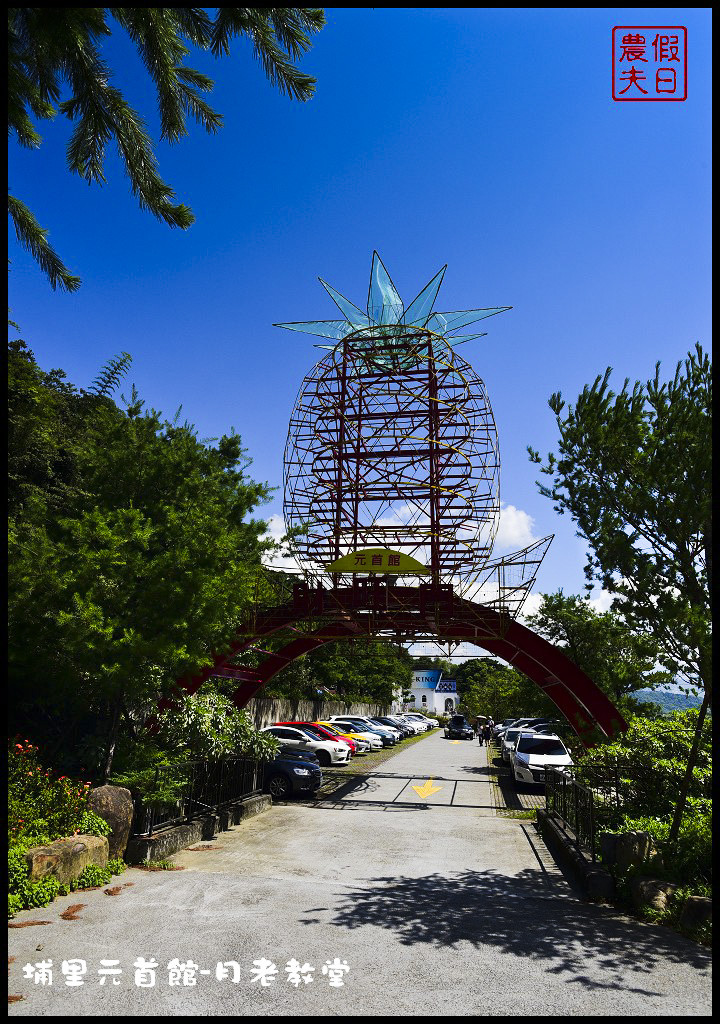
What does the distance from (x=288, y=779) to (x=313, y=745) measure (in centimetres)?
709

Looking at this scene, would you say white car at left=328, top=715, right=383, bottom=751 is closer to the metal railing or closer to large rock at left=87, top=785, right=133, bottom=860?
the metal railing

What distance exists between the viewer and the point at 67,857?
9.11 m

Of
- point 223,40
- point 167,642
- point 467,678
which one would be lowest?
point 467,678

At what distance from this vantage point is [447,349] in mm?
22094

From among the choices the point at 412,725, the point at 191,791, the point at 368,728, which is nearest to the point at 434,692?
the point at 412,725

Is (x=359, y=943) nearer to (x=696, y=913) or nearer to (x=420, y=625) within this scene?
(x=696, y=913)

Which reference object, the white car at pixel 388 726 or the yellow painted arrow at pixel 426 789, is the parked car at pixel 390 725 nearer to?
the white car at pixel 388 726

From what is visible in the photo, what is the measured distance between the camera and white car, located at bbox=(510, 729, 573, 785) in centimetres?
2166

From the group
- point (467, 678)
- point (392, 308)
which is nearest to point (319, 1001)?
point (392, 308)

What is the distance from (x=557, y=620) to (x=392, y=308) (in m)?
13.9

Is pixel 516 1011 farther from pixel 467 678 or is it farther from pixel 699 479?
pixel 467 678

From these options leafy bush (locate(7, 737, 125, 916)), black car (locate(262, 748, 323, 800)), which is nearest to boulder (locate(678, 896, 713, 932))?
leafy bush (locate(7, 737, 125, 916))

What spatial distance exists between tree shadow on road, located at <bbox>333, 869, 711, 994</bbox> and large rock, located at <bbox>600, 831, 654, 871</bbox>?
0.76 meters

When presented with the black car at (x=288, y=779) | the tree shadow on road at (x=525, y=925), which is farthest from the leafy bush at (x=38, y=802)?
the black car at (x=288, y=779)
